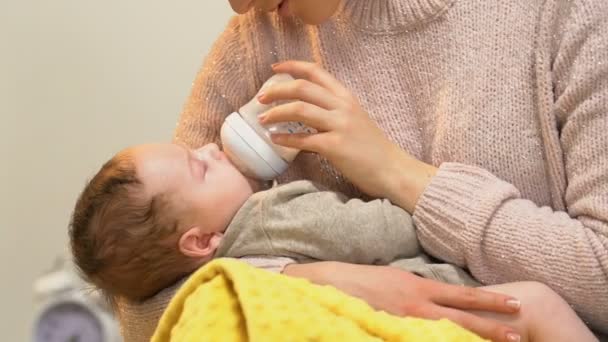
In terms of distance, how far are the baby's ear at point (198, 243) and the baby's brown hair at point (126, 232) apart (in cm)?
1

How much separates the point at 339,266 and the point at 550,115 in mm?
329

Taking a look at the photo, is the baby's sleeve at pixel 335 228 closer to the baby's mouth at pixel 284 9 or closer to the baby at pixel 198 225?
the baby at pixel 198 225

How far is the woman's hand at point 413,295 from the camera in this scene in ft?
2.54

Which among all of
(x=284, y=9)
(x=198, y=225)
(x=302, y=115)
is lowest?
(x=198, y=225)

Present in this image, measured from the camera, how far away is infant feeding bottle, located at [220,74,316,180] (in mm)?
933

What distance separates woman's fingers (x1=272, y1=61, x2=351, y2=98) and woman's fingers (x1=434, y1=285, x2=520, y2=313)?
29 centimetres

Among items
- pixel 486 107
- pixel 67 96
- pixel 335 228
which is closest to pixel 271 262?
pixel 335 228

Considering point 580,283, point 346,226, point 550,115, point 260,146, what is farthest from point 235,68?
point 580,283

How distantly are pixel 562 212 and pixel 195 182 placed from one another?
1.53 ft

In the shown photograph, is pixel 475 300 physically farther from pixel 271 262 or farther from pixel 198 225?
pixel 198 225

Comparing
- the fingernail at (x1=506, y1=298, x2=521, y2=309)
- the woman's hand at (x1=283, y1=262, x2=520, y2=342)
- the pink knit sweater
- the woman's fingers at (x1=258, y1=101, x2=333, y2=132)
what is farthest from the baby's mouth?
the fingernail at (x1=506, y1=298, x2=521, y2=309)

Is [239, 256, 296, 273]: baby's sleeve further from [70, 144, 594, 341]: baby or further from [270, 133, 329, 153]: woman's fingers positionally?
[270, 133, 329, 153]: woman's fingers

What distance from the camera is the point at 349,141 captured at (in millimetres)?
904

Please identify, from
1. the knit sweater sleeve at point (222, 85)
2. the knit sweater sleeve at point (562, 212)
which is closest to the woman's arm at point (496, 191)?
the knit sweater sleeve at point (562, 212)
